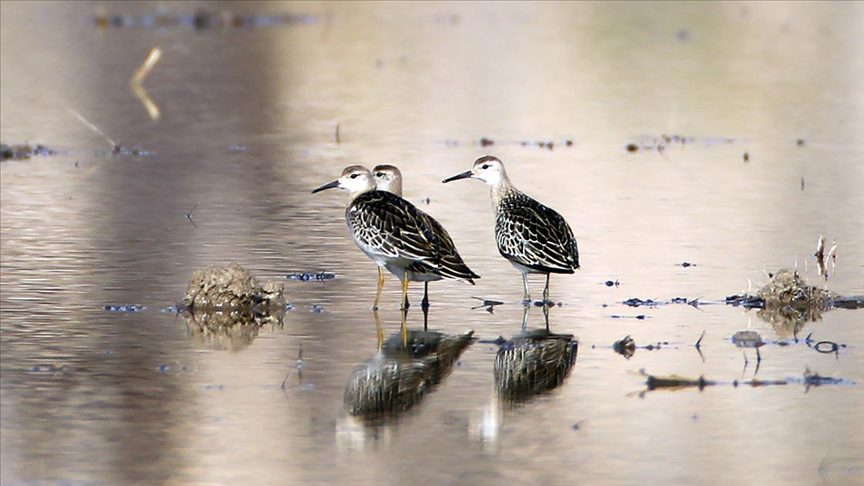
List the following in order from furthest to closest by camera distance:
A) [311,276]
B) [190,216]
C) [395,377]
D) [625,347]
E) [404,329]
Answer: [190,216] < [311,276] < [404,329] < [625,347] < [395,377]

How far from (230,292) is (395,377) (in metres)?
2.49

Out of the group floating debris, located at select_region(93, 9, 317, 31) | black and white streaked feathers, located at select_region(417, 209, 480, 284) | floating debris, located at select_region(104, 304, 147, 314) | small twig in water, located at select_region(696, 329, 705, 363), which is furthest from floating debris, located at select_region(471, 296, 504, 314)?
floating debris, located at select_region(93, 9, 317, 31)

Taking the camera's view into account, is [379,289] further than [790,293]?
Yes

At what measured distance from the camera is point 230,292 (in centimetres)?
1388

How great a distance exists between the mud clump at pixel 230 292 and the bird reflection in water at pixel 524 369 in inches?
80.8

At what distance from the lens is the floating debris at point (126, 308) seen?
14.1 meters

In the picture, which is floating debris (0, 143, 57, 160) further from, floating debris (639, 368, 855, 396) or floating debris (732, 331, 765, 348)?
floating debris (639, 368, 855, 396)

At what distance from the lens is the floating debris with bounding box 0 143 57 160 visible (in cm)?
→ 2486

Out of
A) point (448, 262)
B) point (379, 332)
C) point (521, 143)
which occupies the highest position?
point (521, 143)

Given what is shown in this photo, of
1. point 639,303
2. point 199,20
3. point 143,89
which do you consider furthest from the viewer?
point 199,20

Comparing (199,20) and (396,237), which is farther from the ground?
(199,20)

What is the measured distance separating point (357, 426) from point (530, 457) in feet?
3.80

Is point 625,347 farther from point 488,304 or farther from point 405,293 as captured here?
point 405,293

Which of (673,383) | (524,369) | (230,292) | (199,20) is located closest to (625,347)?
(524,369)
